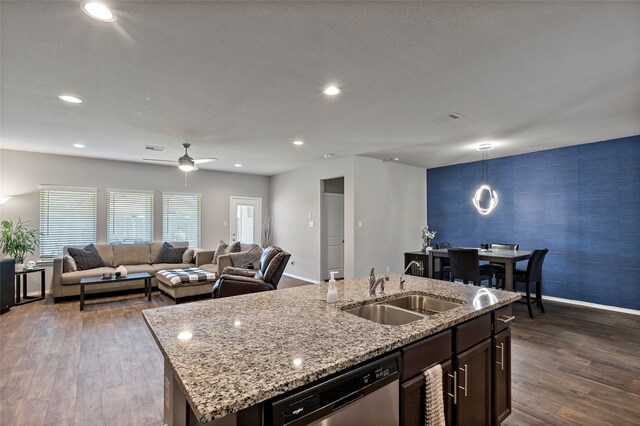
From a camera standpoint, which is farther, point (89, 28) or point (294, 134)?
point (294, 134)

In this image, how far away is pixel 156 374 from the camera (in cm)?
276

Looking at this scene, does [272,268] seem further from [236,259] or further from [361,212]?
[361,212]

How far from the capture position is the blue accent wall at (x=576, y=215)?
182 inches

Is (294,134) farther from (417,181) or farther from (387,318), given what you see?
(417,181)

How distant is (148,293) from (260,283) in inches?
101

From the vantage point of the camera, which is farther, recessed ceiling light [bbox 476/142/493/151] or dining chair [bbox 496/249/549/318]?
recessed ceiling light [bbox 476/142/493/151]

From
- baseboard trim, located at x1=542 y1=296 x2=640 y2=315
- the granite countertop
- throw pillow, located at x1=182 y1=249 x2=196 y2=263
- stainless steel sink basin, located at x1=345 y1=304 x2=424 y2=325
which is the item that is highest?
the granite countertop

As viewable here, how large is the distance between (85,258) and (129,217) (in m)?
1.27

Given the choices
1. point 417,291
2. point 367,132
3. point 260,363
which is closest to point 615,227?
point 367,132

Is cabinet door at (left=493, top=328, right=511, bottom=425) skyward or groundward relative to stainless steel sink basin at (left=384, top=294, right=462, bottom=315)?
groundward

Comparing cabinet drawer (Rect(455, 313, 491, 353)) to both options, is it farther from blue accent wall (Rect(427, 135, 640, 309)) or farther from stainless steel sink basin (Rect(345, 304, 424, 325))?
blue accent wall (Rect(427, 135, 640, 309))

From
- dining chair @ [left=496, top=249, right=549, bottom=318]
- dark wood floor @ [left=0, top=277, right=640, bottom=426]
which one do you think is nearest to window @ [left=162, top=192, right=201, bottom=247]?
dark wood floor @ [left=0, top=277, right=640, bottom=426]

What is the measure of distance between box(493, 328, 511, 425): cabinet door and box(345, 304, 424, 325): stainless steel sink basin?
1.96 feet

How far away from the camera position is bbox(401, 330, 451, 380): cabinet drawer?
137 centimetres
